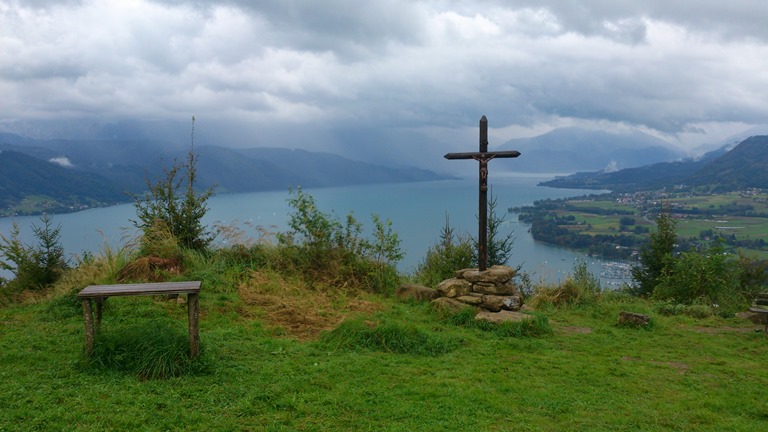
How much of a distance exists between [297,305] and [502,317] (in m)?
3.51

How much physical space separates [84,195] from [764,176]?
377ft

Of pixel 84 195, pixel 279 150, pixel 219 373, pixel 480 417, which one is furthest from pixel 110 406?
pixel 279 150

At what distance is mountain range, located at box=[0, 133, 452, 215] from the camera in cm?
6938

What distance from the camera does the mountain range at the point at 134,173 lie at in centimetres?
6938

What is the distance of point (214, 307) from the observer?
26.6ft

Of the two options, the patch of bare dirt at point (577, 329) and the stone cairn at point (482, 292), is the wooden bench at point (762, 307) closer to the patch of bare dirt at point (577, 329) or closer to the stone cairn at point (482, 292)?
the patch of bare dirt at point (577, 329)

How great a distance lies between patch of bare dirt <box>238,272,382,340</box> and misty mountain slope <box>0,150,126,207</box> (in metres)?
70.3

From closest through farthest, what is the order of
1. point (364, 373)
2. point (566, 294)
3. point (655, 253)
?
1. point (364, 373)
2. point (566, 294)
3. point (655, 253)

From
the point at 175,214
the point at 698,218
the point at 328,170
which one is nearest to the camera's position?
the point at 175,214

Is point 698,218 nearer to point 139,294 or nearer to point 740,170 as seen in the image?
point 139,294

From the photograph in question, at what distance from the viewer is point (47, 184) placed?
79.0 m

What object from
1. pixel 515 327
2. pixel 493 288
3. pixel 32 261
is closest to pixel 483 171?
pixel 493 288

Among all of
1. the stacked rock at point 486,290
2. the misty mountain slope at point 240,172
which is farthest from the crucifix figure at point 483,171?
the misty mountain slope at point 240,172

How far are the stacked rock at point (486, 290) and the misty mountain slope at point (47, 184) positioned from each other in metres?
73.0
